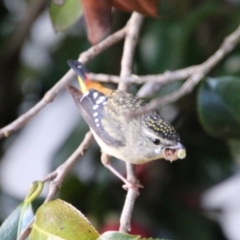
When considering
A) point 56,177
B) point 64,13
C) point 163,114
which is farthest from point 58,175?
point 163,114

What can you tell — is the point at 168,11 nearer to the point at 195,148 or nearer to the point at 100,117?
the point at 195,148

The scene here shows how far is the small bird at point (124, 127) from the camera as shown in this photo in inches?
27.6

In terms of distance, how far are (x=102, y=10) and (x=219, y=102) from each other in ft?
1.07

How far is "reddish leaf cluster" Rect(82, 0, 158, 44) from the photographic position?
0.60 meters

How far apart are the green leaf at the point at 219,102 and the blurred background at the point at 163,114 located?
0.36ft

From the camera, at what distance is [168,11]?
1.12 meters

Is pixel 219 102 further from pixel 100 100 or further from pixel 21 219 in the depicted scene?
pixel 21 219

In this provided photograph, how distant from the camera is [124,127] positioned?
2.57ft

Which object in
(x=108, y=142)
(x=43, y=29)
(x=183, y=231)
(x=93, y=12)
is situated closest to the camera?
(x=93, y=12)

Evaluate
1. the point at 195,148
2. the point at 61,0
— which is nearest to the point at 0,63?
the point at 195,148

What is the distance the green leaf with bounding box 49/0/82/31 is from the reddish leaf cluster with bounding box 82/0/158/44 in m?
0.12

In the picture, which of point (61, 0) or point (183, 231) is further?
point (183, 231)

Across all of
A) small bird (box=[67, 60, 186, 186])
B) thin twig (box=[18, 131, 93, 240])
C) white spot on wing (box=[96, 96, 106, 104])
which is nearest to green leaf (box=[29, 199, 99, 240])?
thin twig (box=[18, 131, 93, 240])

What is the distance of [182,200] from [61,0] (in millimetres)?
602
